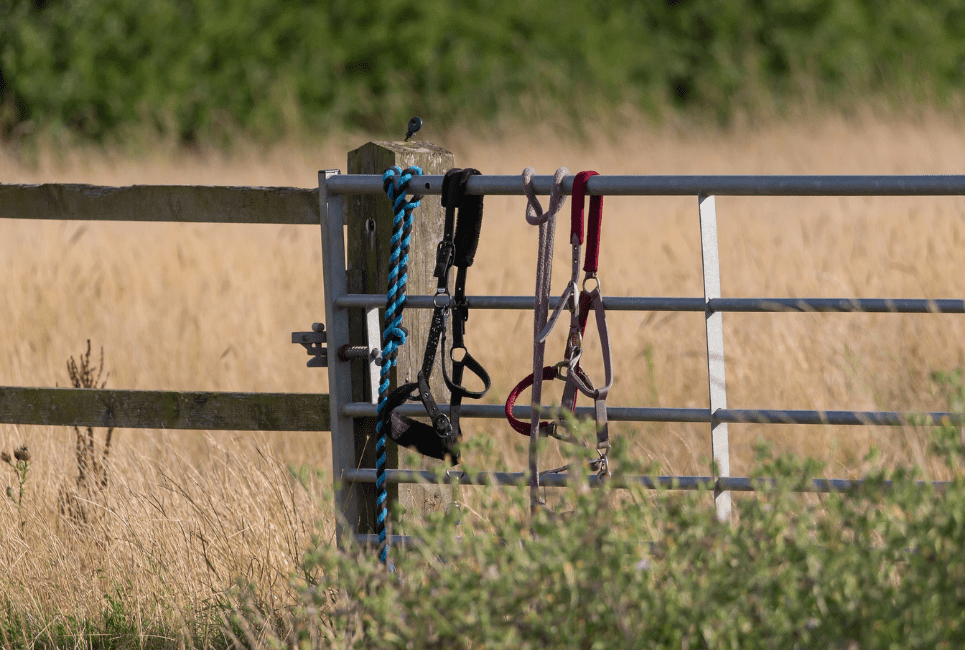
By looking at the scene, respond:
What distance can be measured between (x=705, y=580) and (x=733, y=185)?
0.99m

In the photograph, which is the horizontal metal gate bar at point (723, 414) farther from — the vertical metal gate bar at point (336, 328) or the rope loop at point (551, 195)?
the rope loop at point (551, 195)

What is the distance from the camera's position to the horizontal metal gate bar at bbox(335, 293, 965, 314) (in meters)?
2.38

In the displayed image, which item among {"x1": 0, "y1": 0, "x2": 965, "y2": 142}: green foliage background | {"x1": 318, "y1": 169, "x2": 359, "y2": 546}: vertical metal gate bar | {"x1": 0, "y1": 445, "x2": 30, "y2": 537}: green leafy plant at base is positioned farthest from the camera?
{"x1": 0, "y1": 0, "x2": 965, "y2": 142}: green foliage background

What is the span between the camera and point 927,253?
15.9 feet

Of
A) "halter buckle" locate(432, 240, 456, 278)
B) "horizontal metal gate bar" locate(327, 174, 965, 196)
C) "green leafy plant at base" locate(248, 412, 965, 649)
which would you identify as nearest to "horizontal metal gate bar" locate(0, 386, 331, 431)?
"halter buckle" locate(432, 240, 456, 278)

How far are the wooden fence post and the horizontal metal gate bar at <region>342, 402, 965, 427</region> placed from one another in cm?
14

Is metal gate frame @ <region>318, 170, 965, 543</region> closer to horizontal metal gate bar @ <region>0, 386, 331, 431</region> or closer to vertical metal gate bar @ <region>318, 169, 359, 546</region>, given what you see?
vertical metal gate bar @ <region>318, 169, 359, 546</region>

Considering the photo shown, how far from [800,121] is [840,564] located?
977cm

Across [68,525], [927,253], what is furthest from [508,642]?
[927,253]

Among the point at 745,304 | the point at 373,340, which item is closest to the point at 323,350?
the point at 373,340

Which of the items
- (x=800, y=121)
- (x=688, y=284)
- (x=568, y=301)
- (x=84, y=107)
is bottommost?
(x=568, y=301)

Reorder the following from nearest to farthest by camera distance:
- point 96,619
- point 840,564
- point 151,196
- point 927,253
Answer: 1. point 840,564
2. point 96,619
3. point 151,196
4. point 927,253

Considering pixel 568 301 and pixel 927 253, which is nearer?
pixel 568 301

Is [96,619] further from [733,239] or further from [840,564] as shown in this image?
[733,239]
